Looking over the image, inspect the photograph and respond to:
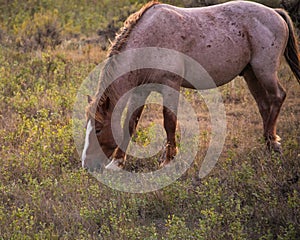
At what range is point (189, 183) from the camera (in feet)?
15.8

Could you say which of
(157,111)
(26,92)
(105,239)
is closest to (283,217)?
(105,239)

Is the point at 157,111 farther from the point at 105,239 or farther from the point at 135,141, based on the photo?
the point at 105,239

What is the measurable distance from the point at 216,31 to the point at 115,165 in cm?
199

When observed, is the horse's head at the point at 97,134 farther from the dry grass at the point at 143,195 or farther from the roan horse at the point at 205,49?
the dry grass at the point at 143,195

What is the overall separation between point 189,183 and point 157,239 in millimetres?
1062

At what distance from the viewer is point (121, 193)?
15.4ft

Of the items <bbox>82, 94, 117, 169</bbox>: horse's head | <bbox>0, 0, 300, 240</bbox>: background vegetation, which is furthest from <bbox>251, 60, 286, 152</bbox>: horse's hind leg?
<bbox>82, 94, 117, 169</bbox>: horse's head

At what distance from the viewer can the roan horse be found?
5.08 m

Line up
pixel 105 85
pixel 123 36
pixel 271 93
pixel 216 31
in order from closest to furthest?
pixel 105 85, pixel 123 36, pixel 216 31, pixel 271 93

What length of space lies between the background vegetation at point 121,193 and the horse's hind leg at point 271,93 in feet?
0.53

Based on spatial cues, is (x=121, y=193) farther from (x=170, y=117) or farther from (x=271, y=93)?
(x=271, y=93)

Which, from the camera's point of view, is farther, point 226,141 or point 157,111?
point 157,111

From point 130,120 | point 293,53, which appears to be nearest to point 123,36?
point 130,120

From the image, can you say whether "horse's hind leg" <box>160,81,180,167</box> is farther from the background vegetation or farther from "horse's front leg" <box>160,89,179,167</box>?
the background vegetation
